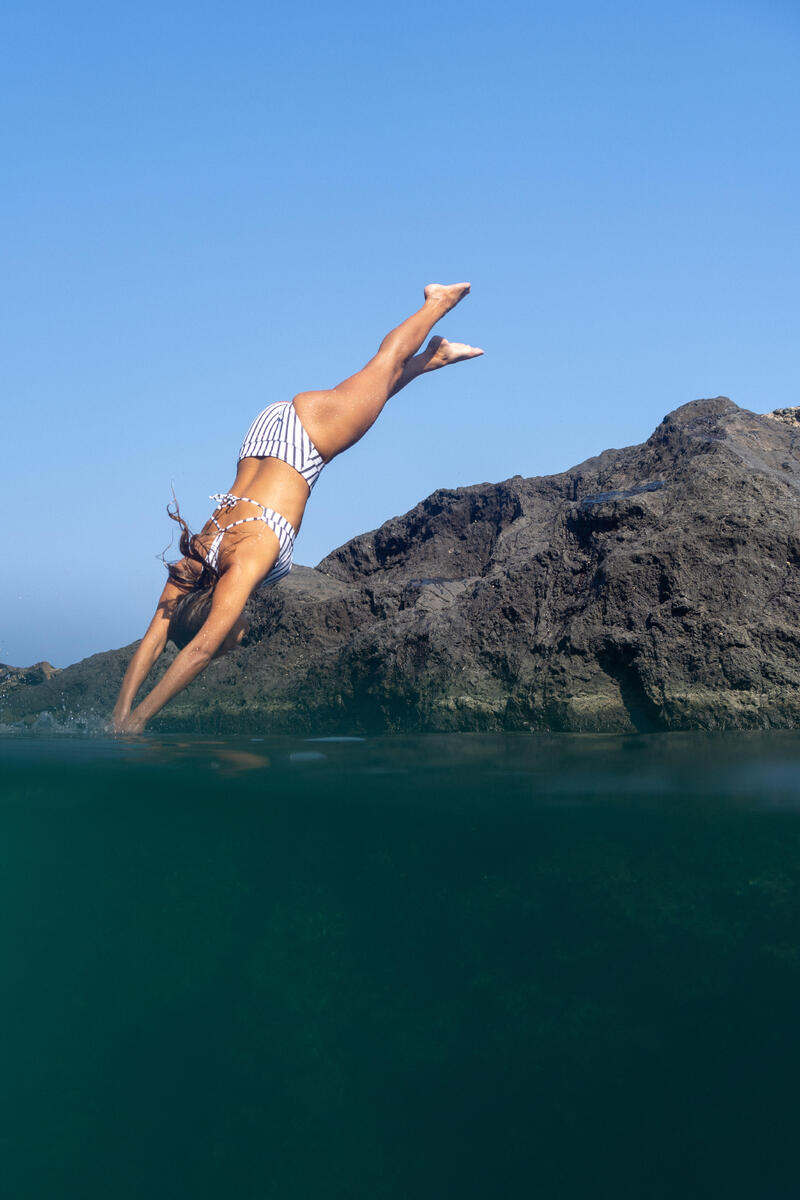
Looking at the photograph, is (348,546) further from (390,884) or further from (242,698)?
(390,884)

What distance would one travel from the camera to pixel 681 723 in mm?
5000

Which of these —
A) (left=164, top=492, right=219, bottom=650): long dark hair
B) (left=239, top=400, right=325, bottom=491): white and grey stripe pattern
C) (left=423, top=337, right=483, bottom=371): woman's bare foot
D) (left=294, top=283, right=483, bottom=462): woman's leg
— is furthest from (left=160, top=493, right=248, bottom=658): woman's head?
(left=423, top=337, right=483, bottom=371): woman's bare foot

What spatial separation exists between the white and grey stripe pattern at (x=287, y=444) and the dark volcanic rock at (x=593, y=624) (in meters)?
1.44

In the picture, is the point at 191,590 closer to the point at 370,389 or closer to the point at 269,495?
the point at 269,495

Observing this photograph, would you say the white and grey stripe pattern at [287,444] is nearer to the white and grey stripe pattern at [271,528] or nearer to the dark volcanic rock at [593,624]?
the white and grey stripe pattern at [271,528]

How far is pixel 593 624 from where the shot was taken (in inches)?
214

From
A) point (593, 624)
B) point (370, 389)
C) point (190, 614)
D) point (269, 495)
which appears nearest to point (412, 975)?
point (593, 624)

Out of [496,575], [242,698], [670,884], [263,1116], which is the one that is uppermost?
[496,575]

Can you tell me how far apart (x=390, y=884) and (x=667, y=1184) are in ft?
5.93

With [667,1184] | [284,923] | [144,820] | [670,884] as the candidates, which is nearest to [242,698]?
[144,820]

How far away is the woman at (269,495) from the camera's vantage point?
5.95 metres

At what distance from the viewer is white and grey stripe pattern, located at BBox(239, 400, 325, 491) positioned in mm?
6531

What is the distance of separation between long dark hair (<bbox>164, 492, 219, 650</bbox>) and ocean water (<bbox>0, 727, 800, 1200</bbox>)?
1.26m

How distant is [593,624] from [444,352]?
3.02 meters
